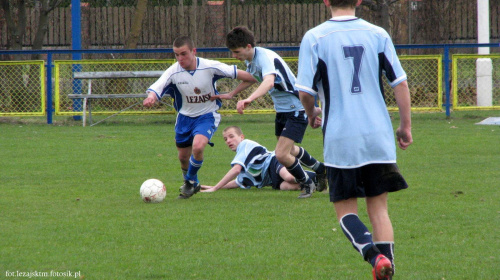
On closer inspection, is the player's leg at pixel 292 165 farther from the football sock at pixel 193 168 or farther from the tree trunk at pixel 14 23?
the tree trunk at pixel 14 23

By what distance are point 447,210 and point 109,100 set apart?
10.4 meters

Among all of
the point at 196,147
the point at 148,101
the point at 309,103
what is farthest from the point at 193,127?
the point at 309,103

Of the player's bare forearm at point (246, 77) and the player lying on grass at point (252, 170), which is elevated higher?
the player's bare forearm at point (246, 77)

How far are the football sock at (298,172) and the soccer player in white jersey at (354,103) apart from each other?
318cm

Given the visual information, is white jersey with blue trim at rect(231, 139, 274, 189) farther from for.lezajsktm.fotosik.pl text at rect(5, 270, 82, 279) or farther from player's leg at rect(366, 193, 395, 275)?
player's leg at rect(366, 193, 395, 275)

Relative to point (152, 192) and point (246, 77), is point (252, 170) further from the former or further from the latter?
point (152, 192)

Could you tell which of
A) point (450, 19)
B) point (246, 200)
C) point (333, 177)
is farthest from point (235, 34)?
point (450, 19)

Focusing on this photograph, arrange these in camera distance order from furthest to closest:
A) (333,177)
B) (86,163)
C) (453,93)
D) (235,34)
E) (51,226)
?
(453,93) < (86,163) < (235,34) < (51,226) < (333,177)

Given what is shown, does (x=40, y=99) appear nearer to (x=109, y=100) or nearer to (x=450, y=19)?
(x=109, y=100)

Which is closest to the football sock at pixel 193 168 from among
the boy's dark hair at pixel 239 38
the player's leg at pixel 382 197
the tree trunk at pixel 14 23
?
the boy's dark hair at pixel 239 38

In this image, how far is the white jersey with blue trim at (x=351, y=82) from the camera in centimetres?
348

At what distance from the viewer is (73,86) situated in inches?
585

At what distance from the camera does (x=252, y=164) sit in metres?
7.43

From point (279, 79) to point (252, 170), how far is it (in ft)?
3.82
